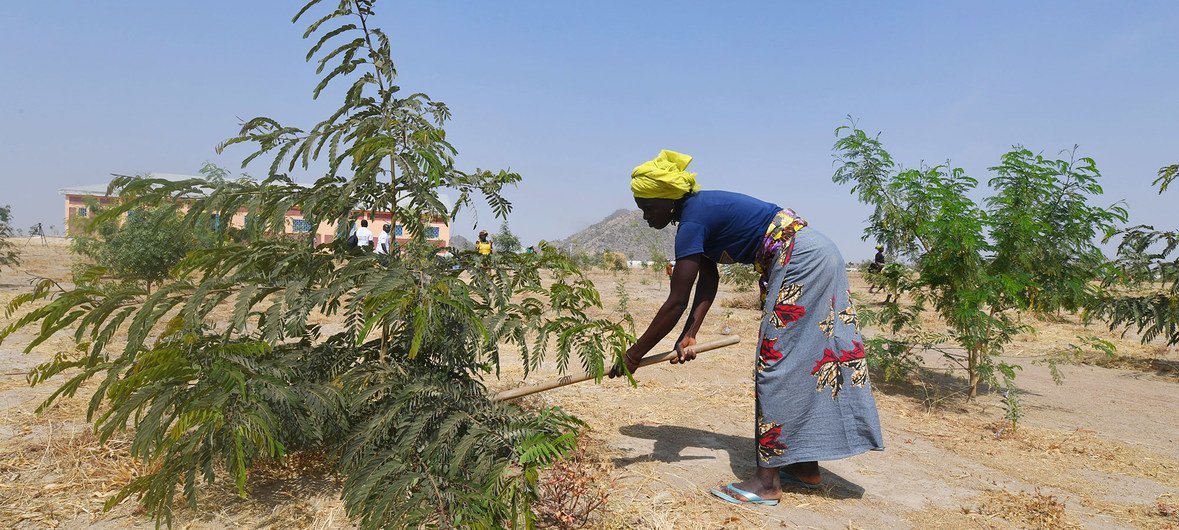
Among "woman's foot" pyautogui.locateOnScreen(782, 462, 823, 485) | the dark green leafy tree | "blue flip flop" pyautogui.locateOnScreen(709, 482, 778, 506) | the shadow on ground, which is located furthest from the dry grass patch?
the dark green leafy tree

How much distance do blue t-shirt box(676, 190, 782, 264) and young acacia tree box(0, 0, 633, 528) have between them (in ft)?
1.92

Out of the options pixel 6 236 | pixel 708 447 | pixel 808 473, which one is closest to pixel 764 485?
pixel 808 473

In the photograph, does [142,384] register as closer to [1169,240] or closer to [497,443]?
[497,443]

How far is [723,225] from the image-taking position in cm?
311

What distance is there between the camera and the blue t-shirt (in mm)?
3008

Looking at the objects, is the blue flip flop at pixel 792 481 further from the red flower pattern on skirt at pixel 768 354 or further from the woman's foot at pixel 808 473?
the red flower pattern on skirt at pixel 768 354

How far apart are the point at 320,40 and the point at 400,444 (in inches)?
71.0

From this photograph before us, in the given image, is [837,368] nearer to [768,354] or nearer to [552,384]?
[768,354]

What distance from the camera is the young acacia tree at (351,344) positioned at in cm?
204

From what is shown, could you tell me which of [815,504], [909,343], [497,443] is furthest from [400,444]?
[909,343]

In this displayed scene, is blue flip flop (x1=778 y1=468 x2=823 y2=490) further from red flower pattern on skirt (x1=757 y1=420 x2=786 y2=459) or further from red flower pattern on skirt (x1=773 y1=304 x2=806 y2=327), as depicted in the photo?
red flower pattern on skirt (x1=773 y1=304 x2=806 y2=327)

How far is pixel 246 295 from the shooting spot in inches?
94.8

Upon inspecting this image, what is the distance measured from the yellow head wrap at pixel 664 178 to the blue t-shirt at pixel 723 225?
86 mm

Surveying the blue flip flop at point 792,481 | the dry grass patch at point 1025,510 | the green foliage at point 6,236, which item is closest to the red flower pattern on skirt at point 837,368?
the blue flip flop at point 792,481
